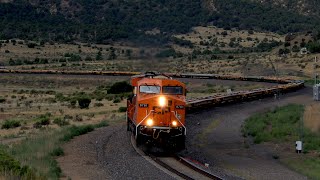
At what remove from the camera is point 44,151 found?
86.5ft

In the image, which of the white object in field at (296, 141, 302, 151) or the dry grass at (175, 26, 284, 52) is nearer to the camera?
the white object in field at (296, 141, 302, 151)

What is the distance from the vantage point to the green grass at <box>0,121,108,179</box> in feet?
69.3

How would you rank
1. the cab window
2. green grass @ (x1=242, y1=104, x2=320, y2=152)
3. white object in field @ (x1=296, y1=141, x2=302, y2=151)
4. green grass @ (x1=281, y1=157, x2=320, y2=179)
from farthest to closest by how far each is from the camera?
green grass @ (x1=242, y1=104, x2=320, y2=152), white object in field @ (x1=296, y1=141, x2=302, y2=151), the cab window, green grass @ (x1=281, y1=157, x2=320, y2=179)

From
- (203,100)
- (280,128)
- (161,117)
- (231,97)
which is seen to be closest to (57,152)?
(161,117)

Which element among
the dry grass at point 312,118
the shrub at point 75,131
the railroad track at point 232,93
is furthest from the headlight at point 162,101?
the railroad track at point 232,93

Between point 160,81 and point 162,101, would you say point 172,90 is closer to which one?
point 160,81

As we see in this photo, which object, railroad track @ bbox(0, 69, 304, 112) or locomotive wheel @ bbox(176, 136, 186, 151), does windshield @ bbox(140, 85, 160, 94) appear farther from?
railroad track @ bbox(0, 69, 304, 112)

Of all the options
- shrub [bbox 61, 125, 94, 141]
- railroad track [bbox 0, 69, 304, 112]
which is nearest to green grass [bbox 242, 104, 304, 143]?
railroad track [bbox 0, 69, 304, 112]

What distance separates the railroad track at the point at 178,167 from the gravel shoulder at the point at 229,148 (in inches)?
39.7

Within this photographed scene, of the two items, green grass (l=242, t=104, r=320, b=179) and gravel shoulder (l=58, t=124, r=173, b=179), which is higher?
gravel shoulder (l=58, t=124, r=173, b=179)

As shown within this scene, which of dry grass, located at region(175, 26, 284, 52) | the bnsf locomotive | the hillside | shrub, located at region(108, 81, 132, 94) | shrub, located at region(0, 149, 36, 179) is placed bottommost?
shrub, located at region(108, 81, 132, 94)

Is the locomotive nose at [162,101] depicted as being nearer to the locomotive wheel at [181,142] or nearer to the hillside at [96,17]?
the locomotive wheel at [181,142]

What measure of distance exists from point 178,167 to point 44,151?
640cm

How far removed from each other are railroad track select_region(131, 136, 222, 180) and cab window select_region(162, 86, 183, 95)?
2726 mm
